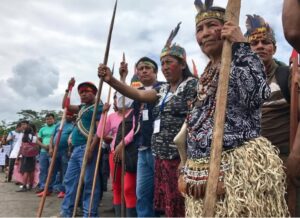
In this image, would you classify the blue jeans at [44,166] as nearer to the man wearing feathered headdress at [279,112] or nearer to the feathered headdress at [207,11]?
the man wearing feathered headdress at [279,112]

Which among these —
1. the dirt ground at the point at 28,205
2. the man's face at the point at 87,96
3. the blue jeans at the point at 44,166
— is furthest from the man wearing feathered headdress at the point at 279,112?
the blue jeans at the point at 44,166

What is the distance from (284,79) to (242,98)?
83cm

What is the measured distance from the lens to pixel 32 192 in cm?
909

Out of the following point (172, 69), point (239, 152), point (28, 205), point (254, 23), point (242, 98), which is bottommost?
point (28, 205)

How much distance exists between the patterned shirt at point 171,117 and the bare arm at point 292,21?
1.81 m

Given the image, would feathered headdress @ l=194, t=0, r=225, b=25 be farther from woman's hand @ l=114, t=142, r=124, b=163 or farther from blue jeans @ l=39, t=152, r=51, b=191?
blue jeans @ l=39, t=152, r=51, b=191

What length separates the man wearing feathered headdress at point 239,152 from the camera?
195cm

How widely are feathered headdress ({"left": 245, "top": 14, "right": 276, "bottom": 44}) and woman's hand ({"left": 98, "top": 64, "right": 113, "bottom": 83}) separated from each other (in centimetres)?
116

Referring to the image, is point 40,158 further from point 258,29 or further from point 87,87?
point 258,29

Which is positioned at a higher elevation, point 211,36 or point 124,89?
point 211,36

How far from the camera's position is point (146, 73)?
14.4ft

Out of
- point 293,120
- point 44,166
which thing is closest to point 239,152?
point 293,120

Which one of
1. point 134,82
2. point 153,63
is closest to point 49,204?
point 134,82

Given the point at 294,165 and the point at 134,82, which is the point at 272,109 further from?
the point at 134,82
